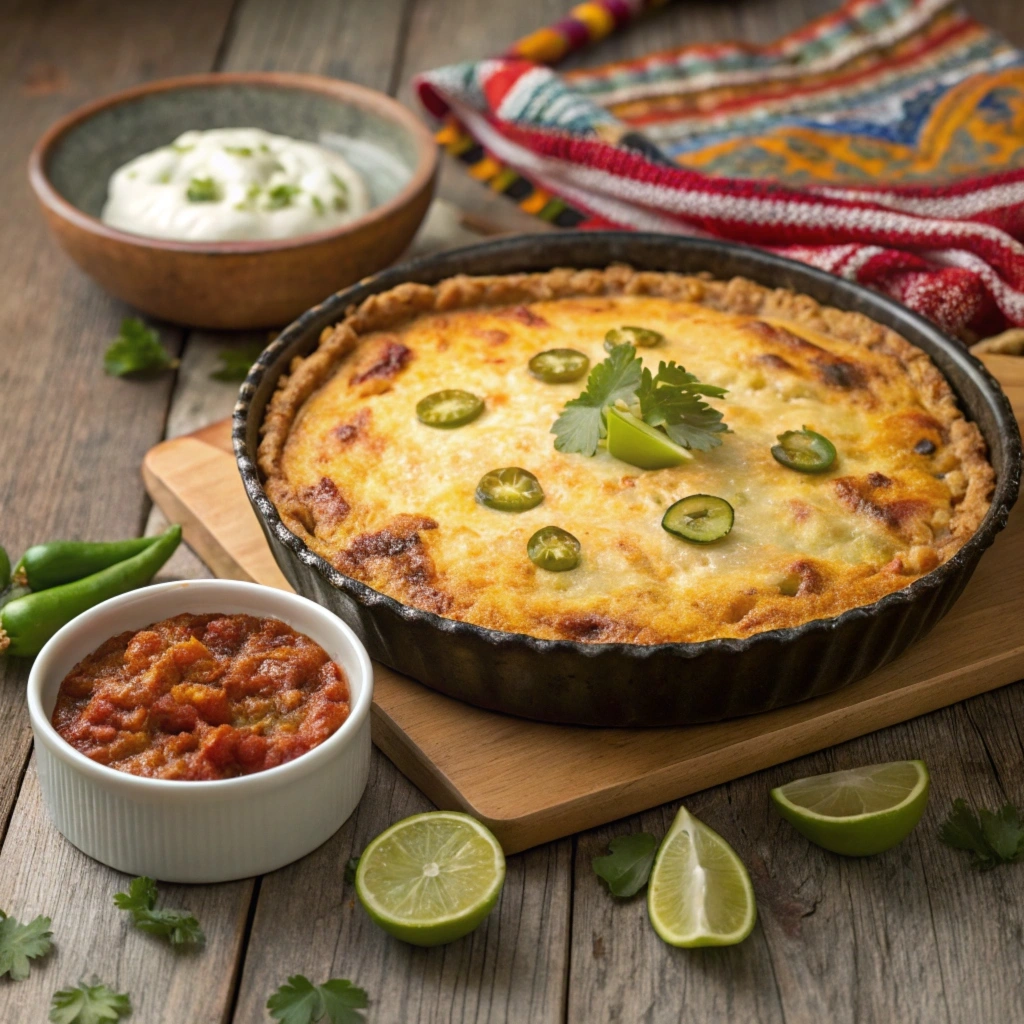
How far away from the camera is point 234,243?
494 cm

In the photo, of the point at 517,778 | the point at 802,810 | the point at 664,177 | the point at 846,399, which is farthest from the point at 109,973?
the point at 664,177

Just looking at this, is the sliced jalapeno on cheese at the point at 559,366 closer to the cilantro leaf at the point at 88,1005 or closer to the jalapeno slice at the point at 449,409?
the jalapeno slice at the point at 449,409

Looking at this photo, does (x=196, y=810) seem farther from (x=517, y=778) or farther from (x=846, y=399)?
(x=846, y=399)

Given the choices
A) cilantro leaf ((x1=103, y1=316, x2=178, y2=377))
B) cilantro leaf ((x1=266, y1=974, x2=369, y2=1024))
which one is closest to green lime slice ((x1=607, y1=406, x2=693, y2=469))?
cilantro leaf ((x1=266, y1=974, x2=369, y2=1024))

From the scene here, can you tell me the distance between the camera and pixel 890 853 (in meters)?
3.27

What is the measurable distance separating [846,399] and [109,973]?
103 inches

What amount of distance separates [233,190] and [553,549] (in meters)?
2.41

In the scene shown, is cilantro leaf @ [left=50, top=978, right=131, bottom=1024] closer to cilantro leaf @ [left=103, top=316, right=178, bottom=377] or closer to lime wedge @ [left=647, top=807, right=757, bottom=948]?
lime wedge @ [left=647, top=807, right=757, bottom=948]

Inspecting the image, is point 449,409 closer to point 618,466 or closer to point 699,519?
point 618,466

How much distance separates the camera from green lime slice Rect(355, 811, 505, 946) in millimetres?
2904

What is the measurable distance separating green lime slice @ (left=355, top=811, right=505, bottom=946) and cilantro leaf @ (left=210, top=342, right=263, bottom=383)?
2.46 m

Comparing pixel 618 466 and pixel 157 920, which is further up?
pixel 618 466

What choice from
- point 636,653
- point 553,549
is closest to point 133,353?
point 553,549

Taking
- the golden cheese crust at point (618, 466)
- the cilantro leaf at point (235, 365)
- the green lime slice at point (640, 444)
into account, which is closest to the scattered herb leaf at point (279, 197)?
the cilantro leaf at point (235, 365)
